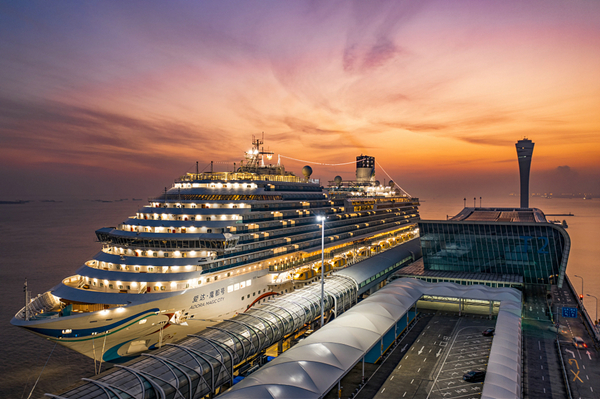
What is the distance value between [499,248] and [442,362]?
31032 mm

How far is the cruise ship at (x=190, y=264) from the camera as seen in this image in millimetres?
28234

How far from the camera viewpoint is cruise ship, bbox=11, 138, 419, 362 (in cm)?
2823

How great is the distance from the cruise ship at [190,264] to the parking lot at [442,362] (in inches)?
600

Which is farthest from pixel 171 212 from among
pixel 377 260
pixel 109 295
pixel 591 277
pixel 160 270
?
pixel 591 277

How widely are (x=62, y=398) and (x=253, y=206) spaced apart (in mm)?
27778

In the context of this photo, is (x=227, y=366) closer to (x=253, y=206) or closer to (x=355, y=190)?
(x=253, y=206)

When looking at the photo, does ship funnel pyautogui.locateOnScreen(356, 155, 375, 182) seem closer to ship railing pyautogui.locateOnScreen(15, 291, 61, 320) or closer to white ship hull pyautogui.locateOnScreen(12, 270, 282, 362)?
white ship hull pyautogui.locateOnScreen(12, 270, 282, 362)

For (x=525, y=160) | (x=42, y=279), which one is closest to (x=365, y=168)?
(x=525, y=160)

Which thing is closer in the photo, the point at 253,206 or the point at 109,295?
the point at 109,295

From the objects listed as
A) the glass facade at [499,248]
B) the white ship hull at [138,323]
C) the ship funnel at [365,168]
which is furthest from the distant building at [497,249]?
the ship funnel at [365,168]

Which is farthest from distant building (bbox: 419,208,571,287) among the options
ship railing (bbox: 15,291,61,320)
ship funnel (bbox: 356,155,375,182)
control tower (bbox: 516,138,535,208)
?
control tower (bbox: 516,138,535,208)

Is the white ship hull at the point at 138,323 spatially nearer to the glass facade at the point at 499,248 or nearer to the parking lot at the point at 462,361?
the parking lot at the point at 462,361

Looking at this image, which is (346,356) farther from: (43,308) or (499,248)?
(499,248)

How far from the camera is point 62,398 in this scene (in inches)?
685
